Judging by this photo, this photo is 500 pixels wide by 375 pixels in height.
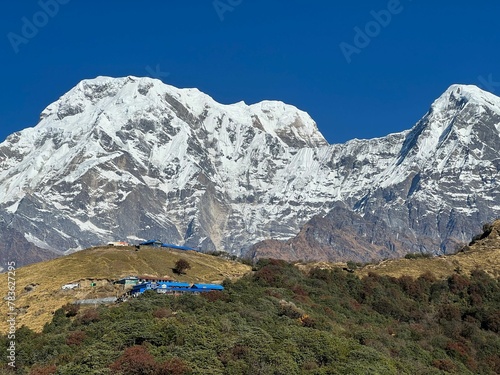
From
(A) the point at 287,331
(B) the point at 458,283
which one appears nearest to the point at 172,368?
(A) the point at 287,331

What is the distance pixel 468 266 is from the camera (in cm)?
14500

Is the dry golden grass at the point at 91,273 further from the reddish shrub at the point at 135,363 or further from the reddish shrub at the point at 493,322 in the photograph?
the reddish shrub at the point at 493,322

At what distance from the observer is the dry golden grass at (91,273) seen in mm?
110875

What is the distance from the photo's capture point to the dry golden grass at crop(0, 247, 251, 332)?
110875 mm

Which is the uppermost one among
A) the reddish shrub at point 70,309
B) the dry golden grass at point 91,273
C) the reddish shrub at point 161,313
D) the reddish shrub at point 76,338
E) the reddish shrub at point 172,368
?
the dry golden grass at point 91,273

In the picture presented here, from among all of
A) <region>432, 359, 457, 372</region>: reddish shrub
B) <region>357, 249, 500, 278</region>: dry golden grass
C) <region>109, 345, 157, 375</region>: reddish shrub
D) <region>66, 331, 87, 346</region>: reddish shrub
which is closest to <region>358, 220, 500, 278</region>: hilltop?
<region>357, 249, 500, 278</region>: dry golden grass

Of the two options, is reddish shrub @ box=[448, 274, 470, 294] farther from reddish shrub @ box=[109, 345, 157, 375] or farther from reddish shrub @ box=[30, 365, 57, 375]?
reddish shrub @ box=[30, 365, 57, 375]

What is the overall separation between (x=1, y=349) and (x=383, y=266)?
75.5 metres

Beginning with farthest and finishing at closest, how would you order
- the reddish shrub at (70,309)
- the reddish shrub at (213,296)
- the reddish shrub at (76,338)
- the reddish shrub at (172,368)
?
the reddish shrub at (70,309)
the reddish shrub at (213,296)
the reddish shrub at (76,338)
the reddish shrub at (172,368)

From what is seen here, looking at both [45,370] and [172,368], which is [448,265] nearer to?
[172,368]

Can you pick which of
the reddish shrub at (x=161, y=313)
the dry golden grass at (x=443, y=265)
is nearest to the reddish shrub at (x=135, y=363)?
the reddish shrub at (x=161, y=313)

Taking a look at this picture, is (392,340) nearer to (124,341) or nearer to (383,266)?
(124,341)

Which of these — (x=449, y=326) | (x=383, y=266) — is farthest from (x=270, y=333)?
(x=383, y=266)

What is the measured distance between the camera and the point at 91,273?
123500mm
